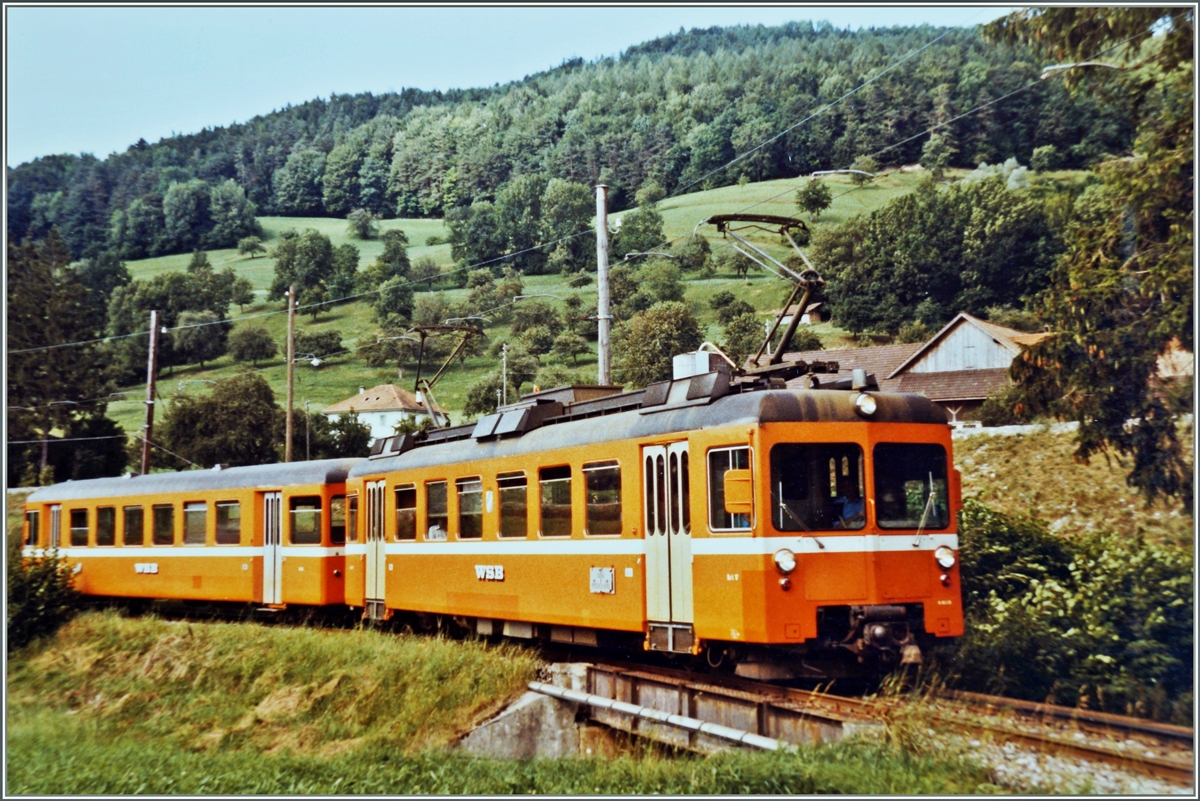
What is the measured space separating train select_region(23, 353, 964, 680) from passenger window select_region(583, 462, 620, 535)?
0.03 meters

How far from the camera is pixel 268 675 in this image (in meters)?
16.1

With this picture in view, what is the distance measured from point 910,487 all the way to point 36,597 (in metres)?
18.1

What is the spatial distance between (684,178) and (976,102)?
1974 cm

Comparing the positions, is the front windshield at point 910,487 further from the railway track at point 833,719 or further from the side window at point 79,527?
the side window at point 79,527

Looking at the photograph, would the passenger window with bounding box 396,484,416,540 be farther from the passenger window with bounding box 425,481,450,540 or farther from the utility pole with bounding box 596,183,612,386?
the utility pole with bounding box 596,183,612,386

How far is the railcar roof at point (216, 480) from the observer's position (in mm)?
21031

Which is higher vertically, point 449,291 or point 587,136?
point 587,136

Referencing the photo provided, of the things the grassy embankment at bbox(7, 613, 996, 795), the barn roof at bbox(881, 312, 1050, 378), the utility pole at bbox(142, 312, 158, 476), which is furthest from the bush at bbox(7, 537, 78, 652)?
the barn roof at bbox(881, 312, 1050, 378)

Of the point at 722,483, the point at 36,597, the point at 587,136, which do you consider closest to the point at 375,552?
the point at 36,597

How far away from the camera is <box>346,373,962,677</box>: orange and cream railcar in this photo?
10.6 metres

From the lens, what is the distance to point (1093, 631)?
12508 mm

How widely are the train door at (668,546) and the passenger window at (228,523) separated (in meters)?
12.3

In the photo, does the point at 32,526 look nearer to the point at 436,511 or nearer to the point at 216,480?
the point at 216,480

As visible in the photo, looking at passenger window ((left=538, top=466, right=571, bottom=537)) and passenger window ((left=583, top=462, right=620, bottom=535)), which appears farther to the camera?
passenger window ((left=538, top=466, right=571, bottom=537))
